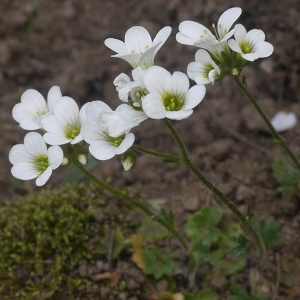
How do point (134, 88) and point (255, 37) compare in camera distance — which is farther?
point (255, 37)

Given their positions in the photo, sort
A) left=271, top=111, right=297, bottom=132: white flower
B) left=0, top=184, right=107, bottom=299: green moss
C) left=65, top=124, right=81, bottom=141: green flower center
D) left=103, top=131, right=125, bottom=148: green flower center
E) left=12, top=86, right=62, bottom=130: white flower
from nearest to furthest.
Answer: left=103, top=131, right=125, bottom=148: green flower center, left=65, top=124, right=81, bottom=141: green flower center, left=12, top=86, right=62, bottom=130: white flower, left=0, top=184, right=107, bottom=299: green moss, left=271, top=111, right=297, bottom=132: white flower

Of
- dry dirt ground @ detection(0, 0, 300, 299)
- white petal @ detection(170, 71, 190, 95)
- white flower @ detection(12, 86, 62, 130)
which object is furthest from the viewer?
dry dirt ground @ detection(0, 0, 300, 299)

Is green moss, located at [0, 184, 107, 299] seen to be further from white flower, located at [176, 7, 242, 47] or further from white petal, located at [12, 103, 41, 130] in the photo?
white flower, located at [176, 7, 242, 47]

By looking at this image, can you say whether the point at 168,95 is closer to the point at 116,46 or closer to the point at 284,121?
the point at 116,46

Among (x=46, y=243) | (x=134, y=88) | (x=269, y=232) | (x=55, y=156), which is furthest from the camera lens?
(x=46, y=243)

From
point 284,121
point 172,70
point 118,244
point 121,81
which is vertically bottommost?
point 118,244

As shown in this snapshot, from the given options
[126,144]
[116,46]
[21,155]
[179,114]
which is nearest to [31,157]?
[21,155]

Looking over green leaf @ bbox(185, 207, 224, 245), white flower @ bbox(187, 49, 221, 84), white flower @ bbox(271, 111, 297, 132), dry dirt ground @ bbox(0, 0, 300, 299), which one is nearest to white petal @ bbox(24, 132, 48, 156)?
white flower @ bbox(187, 49, 221, 84)

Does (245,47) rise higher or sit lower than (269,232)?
higher
